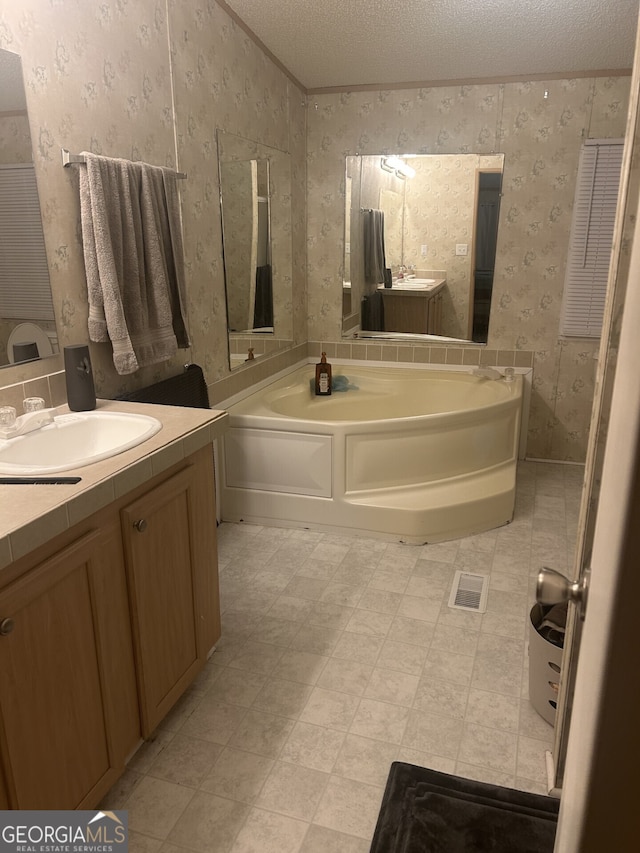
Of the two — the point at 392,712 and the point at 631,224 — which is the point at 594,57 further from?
the point at 392,712

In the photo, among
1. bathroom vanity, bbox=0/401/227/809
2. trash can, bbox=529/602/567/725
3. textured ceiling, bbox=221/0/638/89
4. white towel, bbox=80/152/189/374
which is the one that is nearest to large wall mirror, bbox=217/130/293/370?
textured ceiling, bbox=221/0/638/89

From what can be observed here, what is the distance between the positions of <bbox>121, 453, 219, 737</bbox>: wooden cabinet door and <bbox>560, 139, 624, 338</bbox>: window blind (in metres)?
2.86

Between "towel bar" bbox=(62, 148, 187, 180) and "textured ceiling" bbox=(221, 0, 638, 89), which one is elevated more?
"textured ceiling" bbox=(221, 0, 638, 89)

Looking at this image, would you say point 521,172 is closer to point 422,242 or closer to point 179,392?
point 422,242

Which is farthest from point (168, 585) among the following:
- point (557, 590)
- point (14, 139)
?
point (14, 139)

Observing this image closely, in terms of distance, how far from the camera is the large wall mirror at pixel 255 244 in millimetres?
3125

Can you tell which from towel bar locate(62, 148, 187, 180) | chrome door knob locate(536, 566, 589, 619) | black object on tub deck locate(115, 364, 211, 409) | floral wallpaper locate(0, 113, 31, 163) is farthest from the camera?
black object on tub deck locate(115, 364, 211, 409)

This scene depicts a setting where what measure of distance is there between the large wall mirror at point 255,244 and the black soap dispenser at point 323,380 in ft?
1.05

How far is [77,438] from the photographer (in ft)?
6.12

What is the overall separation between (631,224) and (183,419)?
132 centimetres

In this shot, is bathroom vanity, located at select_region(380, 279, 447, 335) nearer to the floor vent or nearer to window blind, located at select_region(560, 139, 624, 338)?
window blind, located at select_region(560, 139, 624, 338)

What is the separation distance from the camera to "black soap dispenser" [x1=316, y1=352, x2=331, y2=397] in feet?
12.6

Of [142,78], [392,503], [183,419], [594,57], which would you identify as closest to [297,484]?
[392,503]

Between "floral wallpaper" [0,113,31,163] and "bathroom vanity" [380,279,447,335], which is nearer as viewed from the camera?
"floral wallpaper" [0,113,31,163]
